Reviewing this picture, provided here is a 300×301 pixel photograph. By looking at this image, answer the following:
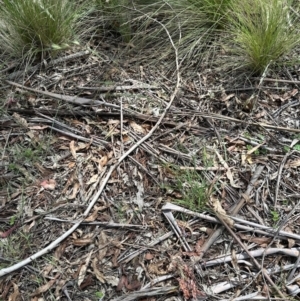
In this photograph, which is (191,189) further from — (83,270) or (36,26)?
(36,26)

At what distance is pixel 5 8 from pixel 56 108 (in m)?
0.64

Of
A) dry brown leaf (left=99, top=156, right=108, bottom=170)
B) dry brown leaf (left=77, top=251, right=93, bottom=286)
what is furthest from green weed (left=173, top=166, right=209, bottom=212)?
dry brown leaf (left=77, top=251, right=93, bottom=286)

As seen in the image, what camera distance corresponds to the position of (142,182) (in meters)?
2.01

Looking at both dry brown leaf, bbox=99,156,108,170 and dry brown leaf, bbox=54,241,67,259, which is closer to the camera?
dry brown leaf, bbox=54,241,67,259

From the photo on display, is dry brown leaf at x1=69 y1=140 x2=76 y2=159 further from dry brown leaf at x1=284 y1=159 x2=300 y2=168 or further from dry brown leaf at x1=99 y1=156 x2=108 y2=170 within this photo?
dry brown leaf at x1=284 y1=159 x2=300 y2=168

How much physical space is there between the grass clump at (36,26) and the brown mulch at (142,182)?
0.36 feet

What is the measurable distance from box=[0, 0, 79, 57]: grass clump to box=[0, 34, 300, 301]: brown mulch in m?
0.11

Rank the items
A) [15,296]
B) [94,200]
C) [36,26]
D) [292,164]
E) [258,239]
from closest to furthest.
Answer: [15,296] → [258,239] → [94,200] → [292,164] → [36,26]

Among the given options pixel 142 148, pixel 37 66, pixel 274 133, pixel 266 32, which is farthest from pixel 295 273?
pixel 37 66

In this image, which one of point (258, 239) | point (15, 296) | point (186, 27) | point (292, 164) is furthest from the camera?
point (186, 27)

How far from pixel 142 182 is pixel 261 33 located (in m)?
0.99

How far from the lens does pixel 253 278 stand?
5.73ft

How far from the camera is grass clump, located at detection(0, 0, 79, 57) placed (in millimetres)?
2301

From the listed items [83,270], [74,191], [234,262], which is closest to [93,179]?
[74,191]
